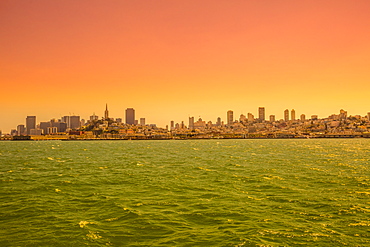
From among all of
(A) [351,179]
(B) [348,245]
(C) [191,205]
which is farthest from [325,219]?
(A) [351,179]

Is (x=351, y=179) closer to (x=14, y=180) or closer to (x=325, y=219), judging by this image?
(x=325, y=219)

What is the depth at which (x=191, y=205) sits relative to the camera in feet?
75.0

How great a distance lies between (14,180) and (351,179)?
40.7 meters

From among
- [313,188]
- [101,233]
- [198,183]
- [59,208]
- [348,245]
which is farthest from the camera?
[198,183]

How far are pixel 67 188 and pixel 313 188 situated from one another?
2505cm

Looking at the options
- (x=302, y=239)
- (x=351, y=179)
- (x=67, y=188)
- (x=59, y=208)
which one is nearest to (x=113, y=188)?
(x=67, y=188)

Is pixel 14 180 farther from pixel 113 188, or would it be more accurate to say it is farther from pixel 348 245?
pixel 348 245

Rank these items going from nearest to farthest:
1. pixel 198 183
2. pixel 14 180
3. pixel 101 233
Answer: pixel 101 233 < pixel 198 183 < pixel 14 180

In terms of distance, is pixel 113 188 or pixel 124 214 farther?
pixel 113 188

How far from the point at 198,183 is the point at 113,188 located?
926 centimetres

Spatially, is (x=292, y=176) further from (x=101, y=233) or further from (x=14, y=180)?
(x=14, y=180)

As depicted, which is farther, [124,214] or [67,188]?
[67,188]

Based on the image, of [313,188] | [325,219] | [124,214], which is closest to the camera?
[325,219]

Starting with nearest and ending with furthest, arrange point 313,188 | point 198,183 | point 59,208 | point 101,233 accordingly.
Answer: point 101,233
point 59,208
point 313,188
point 198,183
